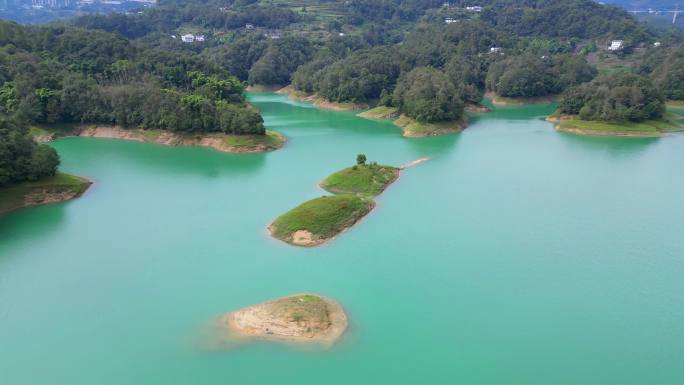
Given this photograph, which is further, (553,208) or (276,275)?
(553,208)

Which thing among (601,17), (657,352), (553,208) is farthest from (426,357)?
(601,17)

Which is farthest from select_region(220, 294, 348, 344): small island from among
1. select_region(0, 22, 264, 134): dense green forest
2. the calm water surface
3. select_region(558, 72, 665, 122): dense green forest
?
select_region(558, 72, 665, 122): dense green forest

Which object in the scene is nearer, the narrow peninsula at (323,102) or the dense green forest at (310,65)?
the dense green forest at (310,65)

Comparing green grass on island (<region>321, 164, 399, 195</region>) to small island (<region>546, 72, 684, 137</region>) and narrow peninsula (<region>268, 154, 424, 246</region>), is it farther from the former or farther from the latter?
small island (<region>546, 72, 684, 137</region>)

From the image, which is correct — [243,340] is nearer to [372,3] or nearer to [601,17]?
[601,17]

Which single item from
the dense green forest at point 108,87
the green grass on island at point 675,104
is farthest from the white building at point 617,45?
the dense green forest at point 108,87

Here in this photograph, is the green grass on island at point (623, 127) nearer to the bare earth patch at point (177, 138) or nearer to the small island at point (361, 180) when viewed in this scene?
the small island at point (361, 180)
